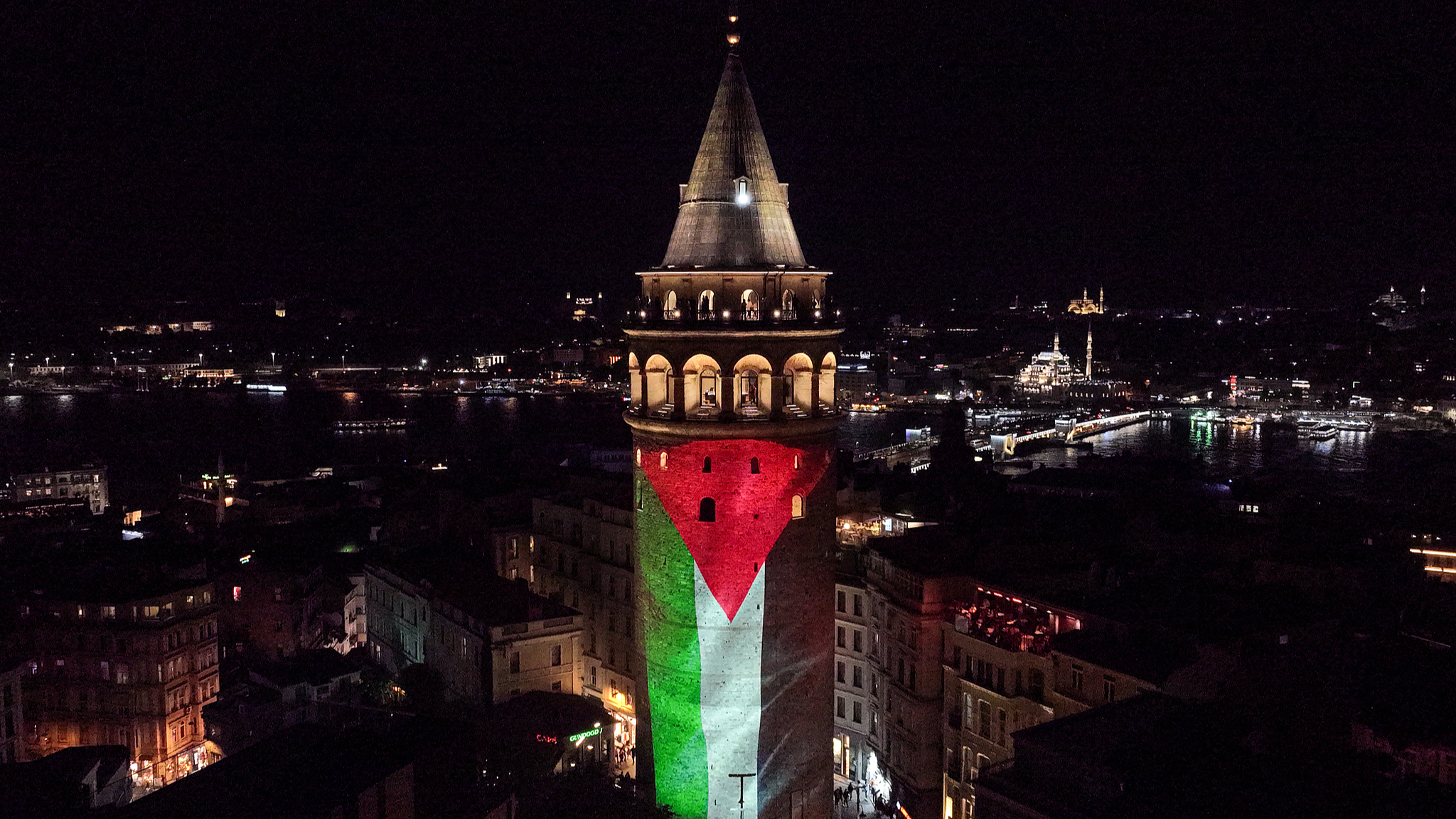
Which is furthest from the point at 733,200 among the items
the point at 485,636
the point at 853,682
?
the point at 853,682

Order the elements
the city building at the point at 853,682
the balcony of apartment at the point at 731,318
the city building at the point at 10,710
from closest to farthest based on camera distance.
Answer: the balcony of apartment at the point at 731,318, the city building at the point at 10,710, the city building at the point at 853,682

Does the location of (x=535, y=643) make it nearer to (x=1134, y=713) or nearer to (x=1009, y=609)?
(x=1009, y=609)

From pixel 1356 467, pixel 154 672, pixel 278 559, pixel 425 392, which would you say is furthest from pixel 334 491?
pixel 425 392

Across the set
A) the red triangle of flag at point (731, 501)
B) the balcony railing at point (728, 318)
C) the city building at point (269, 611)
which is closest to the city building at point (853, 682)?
the red triangle of flag at point (731, 501)

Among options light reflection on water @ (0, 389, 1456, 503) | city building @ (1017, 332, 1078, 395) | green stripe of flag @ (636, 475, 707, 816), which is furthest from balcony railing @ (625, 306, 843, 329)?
city building @ (1017, 332, 1078, 395)

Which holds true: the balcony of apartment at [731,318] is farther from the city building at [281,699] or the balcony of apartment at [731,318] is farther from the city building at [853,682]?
the city building at [281,699]

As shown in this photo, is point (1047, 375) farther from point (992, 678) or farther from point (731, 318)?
point (731, 318)
